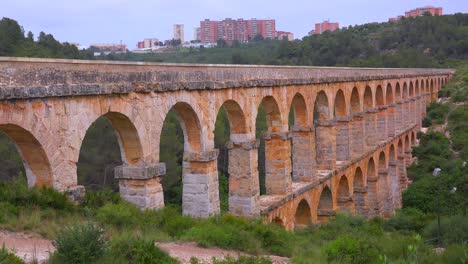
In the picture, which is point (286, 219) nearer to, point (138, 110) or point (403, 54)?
point (138, 110)

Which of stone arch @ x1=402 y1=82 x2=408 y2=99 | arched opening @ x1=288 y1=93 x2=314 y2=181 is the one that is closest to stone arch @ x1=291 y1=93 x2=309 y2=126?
arched opening @ x1=288 y1=93 x2=314 y2=181

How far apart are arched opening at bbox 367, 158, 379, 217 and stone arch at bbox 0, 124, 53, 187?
18838 mm

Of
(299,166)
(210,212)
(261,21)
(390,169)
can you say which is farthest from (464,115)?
(261,21)

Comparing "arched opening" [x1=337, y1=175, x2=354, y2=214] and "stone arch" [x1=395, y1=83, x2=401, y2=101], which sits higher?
"stone arch" [x1=395, y1=83, x2=401, y2=101]

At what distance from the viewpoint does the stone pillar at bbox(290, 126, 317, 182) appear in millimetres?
17850

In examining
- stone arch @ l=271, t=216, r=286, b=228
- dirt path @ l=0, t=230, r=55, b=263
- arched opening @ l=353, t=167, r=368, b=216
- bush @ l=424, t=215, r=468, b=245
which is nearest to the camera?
dirt path @ l=0, t=230, r=55, b=263

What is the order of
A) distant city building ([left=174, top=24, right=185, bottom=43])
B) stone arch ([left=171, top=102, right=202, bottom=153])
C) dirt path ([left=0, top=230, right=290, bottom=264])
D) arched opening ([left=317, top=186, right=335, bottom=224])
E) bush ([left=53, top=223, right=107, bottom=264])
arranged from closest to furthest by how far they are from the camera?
bush ([left=53, top=223, right=107, bottom=264])
dirt path ([left=0, top=230, right=290, bottom=264])
stone arch ([left=171, top=102, right=202, bottom=153])
arched opening ([left=317, top=186, right=335, bottom=224])
distant city building ([left=174, top=24, right=185, bottom=43])

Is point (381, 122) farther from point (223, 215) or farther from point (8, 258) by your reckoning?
point (8, 258)

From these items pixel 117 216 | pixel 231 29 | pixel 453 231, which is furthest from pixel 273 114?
pixel 231 29

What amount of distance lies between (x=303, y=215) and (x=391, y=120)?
14798 millimetres

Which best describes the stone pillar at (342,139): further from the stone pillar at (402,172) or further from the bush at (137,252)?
the bush at (137,252)

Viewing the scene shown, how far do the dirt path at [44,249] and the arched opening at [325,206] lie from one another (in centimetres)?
1028

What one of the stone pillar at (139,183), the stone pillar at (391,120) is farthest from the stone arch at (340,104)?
the stone pillar at (139,183)

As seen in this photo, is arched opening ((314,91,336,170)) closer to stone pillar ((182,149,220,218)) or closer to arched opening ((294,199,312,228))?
arched opening ((294,199,312,228))
